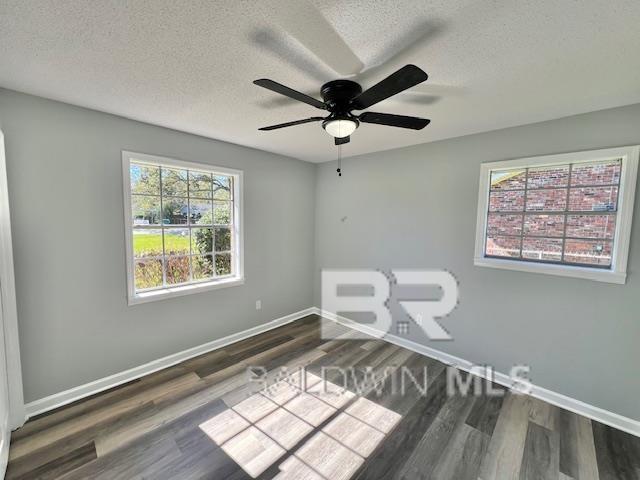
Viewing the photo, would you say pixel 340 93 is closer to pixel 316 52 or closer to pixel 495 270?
pixel 316 52

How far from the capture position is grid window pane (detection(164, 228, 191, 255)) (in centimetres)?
274

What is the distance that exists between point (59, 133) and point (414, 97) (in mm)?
2771

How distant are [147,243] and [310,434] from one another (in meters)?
2.30

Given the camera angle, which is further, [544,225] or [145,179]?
[145,179]

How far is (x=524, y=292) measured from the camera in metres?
2.42

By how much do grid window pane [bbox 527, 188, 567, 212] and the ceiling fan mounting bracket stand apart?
198 centimetres

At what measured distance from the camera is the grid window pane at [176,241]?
2.74m

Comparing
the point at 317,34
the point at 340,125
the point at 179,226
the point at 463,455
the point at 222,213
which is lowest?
the point at 463,455

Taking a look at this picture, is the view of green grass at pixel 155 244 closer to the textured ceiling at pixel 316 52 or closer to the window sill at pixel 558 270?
the textured ceiling at pixel 316 52

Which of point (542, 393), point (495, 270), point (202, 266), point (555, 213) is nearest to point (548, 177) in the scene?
point (555, 213)

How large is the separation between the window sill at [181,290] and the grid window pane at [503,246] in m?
2.89

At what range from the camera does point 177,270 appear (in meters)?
2.85

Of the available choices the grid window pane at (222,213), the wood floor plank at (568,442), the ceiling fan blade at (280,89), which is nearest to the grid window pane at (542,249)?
the wood floor plank at (568,442)

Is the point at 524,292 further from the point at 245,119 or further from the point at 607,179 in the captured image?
the point at 245,119
